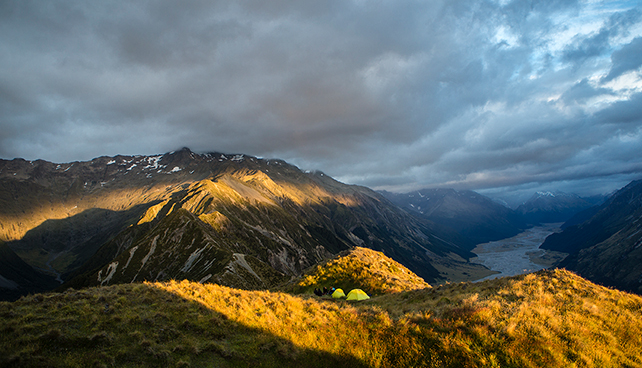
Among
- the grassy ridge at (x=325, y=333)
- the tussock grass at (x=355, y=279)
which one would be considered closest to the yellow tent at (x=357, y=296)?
the tussock grass at (x=355, y=279)

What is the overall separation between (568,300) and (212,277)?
71692 mm

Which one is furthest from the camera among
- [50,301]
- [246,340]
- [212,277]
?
[212,277]

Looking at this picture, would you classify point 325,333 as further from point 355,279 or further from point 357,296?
point 355,279

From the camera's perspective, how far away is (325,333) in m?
15.4

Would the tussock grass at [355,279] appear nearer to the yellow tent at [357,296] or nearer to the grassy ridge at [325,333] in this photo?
the yellow tent at [357,296]

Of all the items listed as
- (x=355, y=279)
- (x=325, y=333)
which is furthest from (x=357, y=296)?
(x=325, y=333)

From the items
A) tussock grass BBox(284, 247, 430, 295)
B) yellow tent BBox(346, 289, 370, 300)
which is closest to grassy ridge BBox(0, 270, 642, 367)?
yellow tent BBox(346, 289, 370, 300)

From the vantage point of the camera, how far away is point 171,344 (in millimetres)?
13961

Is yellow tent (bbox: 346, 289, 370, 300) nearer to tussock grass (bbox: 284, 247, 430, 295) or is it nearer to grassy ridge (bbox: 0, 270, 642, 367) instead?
tussock grass (bbox: 284, 247, 430, 295)

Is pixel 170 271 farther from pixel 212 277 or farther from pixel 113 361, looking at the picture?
pixel 113 361

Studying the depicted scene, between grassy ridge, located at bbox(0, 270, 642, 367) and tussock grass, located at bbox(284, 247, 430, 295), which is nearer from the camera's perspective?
grassy ridge, located at bbox(0, 270, 642, 367)

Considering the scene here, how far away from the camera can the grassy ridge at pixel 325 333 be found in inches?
482

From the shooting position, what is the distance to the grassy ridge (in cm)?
1225

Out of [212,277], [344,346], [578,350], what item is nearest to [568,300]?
[578,350]
